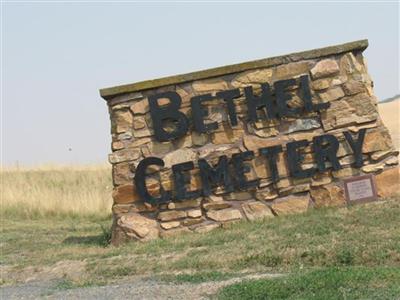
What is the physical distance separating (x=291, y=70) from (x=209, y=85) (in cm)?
128

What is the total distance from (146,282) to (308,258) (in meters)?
1.81

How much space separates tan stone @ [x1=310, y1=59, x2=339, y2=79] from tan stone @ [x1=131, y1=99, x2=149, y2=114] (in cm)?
261

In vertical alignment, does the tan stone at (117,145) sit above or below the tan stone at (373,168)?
above

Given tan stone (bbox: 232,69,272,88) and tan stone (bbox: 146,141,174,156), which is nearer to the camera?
tan stone (bbox: 232,69,272,88)

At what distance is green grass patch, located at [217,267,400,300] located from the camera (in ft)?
19.7

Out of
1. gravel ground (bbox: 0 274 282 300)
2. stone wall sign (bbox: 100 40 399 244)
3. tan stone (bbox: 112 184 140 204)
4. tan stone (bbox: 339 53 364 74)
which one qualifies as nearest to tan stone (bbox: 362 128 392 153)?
stone wall sign (bbox: 100 40 399 244)

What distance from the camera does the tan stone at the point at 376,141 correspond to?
10.5m

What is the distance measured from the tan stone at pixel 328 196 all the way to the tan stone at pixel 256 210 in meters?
0.72

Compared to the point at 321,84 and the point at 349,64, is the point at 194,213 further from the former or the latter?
the point at 349,64

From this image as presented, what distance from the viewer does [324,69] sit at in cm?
1061

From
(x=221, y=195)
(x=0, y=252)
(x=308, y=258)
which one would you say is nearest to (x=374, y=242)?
(x=308, y=258)

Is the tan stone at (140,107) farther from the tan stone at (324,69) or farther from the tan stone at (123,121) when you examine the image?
the tan stone at (324,69)

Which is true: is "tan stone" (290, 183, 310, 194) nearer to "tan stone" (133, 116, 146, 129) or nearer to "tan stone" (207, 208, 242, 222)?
"tan stone" (207, 208, 242, 222)

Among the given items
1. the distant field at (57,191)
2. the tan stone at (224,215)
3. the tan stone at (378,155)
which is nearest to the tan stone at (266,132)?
the tan stone at (224,215)
